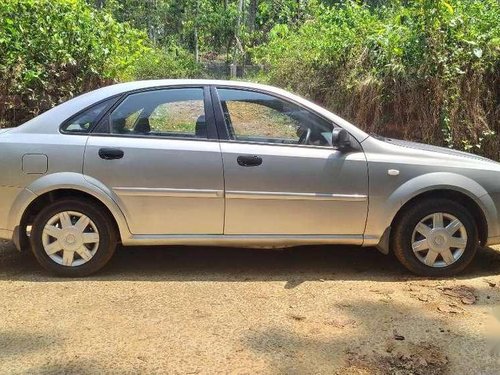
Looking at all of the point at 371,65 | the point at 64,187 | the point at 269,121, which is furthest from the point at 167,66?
the point at 64,187

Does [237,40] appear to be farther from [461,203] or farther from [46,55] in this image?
[461,203]

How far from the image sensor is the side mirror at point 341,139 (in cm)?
446

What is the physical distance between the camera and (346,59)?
8031 mm

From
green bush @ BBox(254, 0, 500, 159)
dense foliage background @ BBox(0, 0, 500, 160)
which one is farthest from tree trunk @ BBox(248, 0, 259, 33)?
green bush @ BBox(254, 0, 500, 159)

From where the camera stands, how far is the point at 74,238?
4.47 metres

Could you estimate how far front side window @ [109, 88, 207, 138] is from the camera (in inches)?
179

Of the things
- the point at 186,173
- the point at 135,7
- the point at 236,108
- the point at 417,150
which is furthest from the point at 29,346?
the point at 135,7

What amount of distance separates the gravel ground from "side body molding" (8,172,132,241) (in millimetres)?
630

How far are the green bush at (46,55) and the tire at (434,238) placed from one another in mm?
5104

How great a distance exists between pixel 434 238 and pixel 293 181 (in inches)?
50.8

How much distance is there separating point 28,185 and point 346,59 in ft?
17.0

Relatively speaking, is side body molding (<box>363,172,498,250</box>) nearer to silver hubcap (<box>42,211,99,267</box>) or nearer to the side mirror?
the side mirror

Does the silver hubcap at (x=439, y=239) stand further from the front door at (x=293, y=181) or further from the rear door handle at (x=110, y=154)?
the rear door handle at (x=110, y=154)

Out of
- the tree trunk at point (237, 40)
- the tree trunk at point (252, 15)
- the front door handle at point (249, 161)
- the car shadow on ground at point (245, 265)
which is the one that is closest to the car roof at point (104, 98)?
the front door handle at point (249, 161)
